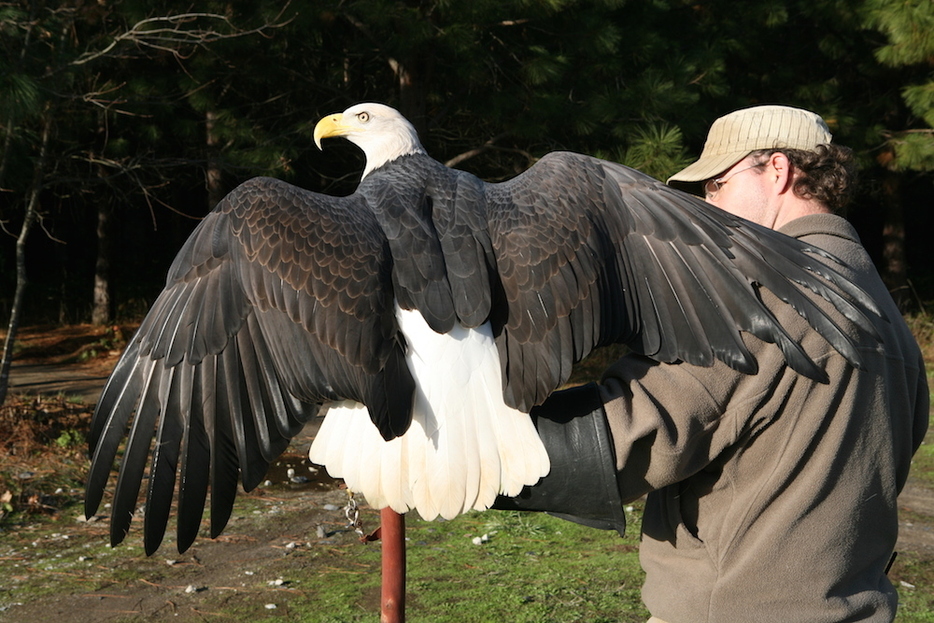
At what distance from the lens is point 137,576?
3.84 m

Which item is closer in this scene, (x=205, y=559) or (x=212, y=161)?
(x=205, y=559)

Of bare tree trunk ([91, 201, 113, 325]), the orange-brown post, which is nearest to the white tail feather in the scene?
the orange-brown post

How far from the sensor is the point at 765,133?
1960mm

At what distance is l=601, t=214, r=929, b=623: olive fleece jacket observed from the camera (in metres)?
1.59

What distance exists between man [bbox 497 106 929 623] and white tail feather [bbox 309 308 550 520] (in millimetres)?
56

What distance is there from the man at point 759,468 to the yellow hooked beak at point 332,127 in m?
2.10

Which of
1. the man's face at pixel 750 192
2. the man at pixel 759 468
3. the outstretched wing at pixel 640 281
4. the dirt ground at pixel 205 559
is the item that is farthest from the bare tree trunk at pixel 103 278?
the man at pixel 759 468

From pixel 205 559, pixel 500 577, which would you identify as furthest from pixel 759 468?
pixel 205 559

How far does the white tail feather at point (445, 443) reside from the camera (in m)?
1.67

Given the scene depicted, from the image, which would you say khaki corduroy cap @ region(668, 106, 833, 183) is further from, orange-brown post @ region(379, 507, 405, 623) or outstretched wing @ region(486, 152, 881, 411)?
orange-brown post @ region(379, 507, 405, 623)

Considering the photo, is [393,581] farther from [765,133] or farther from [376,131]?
[376,131]

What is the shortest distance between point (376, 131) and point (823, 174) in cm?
181

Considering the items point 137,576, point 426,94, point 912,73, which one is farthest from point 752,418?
point 912,73

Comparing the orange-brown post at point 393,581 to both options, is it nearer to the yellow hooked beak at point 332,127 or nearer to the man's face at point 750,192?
the man's face at point 750,192
